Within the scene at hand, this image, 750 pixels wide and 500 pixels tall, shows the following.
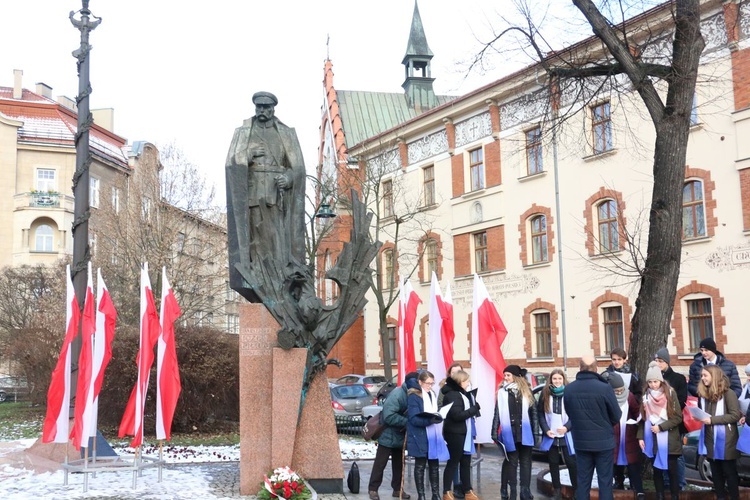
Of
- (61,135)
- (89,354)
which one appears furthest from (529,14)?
(61,135)

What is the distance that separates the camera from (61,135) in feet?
165

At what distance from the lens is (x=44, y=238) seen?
49656 millimetres

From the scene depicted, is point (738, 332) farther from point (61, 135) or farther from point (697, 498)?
point (61, 135)

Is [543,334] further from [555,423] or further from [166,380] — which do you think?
[166,380]

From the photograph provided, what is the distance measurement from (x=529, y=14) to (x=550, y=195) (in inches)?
736

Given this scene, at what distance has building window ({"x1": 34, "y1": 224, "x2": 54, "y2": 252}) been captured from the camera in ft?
163

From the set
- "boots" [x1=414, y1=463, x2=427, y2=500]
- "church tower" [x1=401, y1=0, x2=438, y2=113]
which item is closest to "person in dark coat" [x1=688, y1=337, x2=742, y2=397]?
"boots" [x1=414, y1=463, x2=427, y2=500]

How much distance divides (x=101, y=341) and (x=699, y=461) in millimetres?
8719

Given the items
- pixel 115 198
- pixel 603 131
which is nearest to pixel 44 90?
pixel 115 198

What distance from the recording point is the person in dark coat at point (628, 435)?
9.76m

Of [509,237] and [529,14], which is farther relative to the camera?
[509,237]

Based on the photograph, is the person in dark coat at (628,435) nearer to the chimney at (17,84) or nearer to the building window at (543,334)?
the building window at (543,334)

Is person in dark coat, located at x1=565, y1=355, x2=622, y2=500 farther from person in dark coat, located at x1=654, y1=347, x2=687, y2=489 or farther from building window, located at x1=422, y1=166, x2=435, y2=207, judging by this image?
building window, located at x1=422, y1=166, x2=435, y2=207

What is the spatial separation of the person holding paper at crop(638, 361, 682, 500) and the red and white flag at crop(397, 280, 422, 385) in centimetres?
437
